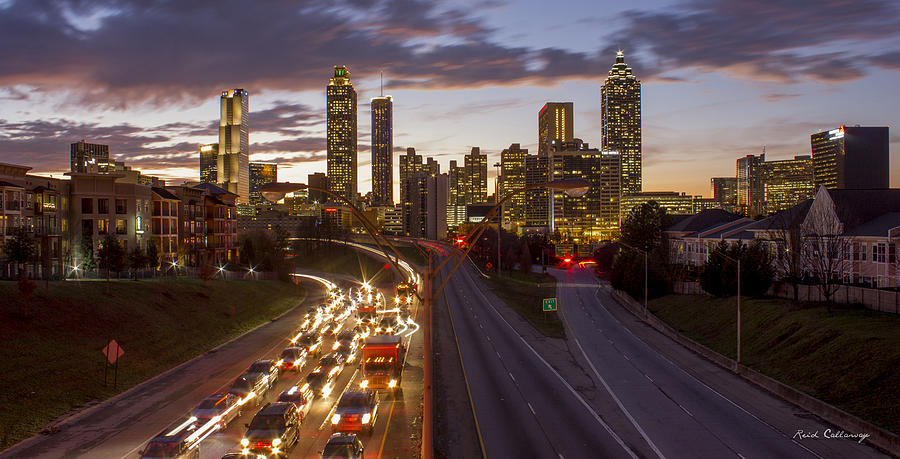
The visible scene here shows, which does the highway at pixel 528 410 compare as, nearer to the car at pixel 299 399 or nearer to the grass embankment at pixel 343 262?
the car at pixel 299 399

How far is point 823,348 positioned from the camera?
113 ft

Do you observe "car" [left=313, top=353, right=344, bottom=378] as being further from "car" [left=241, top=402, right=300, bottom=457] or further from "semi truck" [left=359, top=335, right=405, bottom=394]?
"car" [left=241, top=402, right=300, bottom=457]

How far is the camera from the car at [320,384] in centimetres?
3010

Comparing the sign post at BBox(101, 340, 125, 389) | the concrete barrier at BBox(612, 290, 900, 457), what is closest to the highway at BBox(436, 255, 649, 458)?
the concrete barrier at BBox(612, 290, 900, 457)

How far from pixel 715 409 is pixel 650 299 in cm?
4620

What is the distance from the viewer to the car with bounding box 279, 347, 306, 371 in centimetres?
3672

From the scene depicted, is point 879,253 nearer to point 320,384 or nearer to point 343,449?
point 320,384

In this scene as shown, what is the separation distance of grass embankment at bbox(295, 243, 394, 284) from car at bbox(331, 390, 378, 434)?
99.0 metres

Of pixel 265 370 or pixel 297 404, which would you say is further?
pixel 265 370

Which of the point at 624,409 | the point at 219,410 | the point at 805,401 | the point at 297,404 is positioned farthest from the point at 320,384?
the point at 805,401

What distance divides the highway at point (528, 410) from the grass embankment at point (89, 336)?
Answer: 19.8 meters

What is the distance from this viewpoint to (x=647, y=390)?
32.8 m

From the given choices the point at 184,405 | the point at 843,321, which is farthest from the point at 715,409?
the point at 184,405

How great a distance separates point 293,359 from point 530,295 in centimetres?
5567
